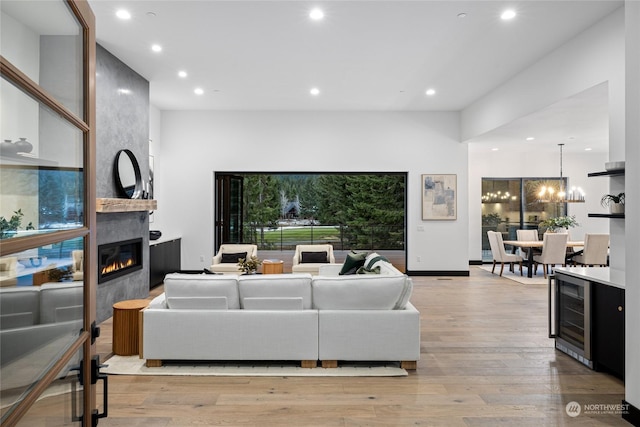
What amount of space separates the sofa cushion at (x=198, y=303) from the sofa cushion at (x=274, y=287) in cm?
18

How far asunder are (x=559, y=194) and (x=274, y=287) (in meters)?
8.23

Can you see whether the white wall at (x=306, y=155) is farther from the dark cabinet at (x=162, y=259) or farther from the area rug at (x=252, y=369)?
the area rug at (x=252, y=369)

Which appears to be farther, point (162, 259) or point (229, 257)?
point (162, 259)

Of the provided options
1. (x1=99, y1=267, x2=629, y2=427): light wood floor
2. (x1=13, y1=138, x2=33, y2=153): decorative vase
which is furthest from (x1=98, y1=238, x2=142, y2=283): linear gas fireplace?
(x1=13, y1=138, x2=33, y2=153): decorative vase

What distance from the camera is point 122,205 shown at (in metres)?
5.11

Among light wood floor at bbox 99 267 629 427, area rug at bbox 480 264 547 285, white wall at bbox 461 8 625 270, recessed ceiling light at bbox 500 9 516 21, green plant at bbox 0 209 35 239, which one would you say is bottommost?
light wood floor at bbox 99 267 629 427

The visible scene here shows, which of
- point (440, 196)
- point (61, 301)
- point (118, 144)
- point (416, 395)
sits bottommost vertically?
point (416, 395)

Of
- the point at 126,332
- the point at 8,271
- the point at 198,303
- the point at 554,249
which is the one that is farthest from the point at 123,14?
the point at 554,249

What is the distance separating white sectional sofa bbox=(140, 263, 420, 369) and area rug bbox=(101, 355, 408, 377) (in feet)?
0.29

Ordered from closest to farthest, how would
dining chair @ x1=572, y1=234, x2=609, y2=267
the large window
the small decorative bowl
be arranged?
the small decorative bowl → dining chair @ x1=572, y1=234, x2=609, y2=267 → the large window

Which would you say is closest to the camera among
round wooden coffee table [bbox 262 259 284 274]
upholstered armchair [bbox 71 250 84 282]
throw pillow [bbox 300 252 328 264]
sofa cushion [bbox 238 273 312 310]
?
upholstered armchair [bbox 71 250 84 282]

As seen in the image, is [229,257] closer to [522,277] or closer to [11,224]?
[522,277]

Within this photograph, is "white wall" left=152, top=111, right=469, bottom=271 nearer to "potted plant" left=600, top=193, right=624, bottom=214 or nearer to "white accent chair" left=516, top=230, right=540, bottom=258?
"white accent chair" left=516, top=230, right=540, bottom=258

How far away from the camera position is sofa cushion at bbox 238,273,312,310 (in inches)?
137
